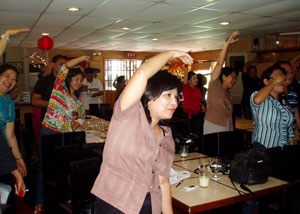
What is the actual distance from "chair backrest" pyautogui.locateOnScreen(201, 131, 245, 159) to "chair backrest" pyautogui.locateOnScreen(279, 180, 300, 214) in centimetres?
151

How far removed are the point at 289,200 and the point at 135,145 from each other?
2.96 ft

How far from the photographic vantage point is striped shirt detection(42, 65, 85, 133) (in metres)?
3.15

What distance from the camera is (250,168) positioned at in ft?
7.11

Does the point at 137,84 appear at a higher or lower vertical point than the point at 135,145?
higher

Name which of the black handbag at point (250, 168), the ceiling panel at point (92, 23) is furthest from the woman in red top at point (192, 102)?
the black handbag at point (250, 168)

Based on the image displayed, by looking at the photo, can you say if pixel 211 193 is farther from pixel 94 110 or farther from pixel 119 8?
pixel 94 110

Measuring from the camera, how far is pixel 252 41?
7.94 metres

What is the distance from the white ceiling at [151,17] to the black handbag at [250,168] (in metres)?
2.72

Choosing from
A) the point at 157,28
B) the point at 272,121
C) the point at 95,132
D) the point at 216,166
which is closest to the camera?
the point at 216,166

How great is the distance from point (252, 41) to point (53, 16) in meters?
5.16

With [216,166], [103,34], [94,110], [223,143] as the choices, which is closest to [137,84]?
[216,166]

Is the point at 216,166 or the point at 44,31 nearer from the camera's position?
the point at 216,166

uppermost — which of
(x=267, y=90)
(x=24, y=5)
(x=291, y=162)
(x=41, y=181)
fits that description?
(x=24, y=5)

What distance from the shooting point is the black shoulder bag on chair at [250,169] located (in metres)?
2.17
